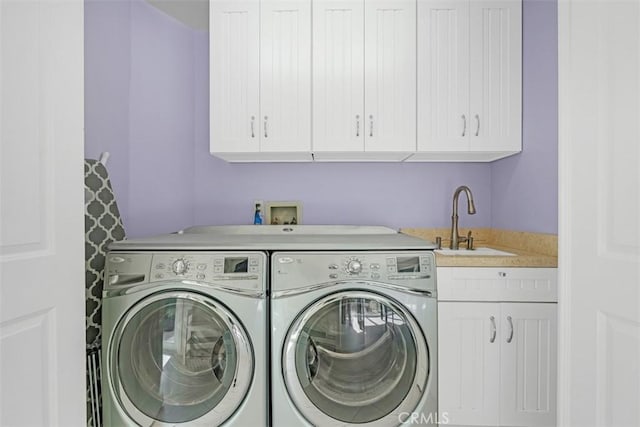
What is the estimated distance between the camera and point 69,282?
3.64 ft

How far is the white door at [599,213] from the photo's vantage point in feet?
3.04

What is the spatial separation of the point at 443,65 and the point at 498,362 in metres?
1.60

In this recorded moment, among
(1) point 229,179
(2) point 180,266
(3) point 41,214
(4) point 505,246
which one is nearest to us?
(3) point 41,214

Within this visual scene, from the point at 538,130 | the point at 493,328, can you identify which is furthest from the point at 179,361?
the point at 538,130

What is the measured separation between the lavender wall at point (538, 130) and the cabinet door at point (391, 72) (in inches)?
25.1

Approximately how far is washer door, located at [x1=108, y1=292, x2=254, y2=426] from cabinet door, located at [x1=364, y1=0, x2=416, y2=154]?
1.31 metres

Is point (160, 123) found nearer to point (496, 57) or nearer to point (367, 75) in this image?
point (367, 75)

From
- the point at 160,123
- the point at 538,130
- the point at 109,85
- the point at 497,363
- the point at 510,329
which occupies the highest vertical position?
the point at 109,85

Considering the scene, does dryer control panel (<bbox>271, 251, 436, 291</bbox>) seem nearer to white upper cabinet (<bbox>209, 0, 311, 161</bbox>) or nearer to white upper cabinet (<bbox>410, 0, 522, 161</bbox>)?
white upper cabinet (<bbox>209, 0, 311, 161</bbox>)

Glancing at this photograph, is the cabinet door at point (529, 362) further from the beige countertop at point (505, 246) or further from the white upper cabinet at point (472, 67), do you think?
the white upper cabinet at point (472, 67)

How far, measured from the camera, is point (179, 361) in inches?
61.3

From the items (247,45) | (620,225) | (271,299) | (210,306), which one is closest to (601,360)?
(620,225)

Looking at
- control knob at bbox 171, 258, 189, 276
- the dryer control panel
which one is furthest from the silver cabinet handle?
control knob at bbox 171, 258, 189, 276

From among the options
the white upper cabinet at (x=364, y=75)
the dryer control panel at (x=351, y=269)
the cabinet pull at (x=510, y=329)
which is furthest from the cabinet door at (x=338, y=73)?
the cabinet pull at (x=510, y=329)
